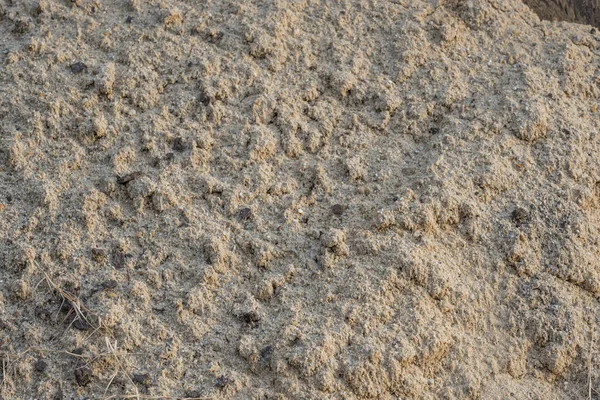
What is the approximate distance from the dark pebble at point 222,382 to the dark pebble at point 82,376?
30 centimetres

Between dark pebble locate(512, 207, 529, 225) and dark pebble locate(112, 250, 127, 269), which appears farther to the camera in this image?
dark pebble locate(512, 207, 529, 225)

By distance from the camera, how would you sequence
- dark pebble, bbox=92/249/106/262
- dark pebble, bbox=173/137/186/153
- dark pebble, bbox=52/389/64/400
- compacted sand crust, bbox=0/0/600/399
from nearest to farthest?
dark pebble, bbox=52/389/64/400, compacted sand crust, bbox=0/0/600/399, dark pebble, bbox=92/249/106/262, dark pebble, bbox=173/137/186/153

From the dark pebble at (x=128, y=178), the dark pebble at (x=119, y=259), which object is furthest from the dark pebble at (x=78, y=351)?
the dark pebble at (x=128, y=178)

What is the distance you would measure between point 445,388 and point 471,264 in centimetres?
38

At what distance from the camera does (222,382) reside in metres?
2.06

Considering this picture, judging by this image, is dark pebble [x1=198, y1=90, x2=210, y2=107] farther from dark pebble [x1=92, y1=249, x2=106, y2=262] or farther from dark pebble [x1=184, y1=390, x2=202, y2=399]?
dark pebble [x1=184, y1=390, x2=202, y2=399]

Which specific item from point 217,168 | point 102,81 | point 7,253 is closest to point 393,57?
point 217,168

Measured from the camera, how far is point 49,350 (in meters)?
2.07

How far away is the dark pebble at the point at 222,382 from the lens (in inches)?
80.9

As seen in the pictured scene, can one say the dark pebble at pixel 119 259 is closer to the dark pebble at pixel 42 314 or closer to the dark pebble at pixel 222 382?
the dark pebble at pixel 42 314

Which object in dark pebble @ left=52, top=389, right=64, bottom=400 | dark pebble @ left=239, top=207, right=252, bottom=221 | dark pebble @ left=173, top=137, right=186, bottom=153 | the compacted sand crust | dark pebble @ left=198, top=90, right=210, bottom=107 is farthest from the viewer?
dark pebble @ left=198, top=90, right=210, bottom=107

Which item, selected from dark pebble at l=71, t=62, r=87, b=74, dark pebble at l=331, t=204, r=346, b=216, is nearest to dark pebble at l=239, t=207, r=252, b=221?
dark pebble at l=331, t=204, r=346, b=216

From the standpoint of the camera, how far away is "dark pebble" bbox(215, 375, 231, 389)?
2.05 meters

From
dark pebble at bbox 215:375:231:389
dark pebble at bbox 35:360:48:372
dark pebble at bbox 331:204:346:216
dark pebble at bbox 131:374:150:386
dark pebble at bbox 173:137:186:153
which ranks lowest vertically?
dark pebble at bbox 35:360:48:372
